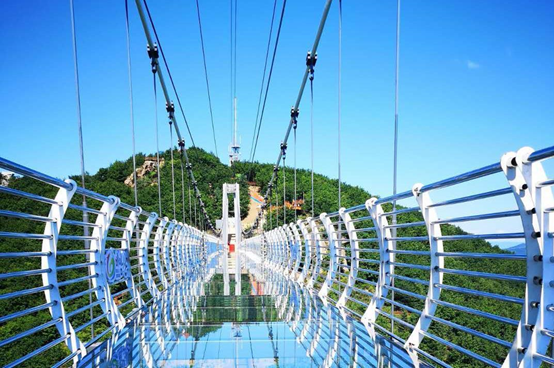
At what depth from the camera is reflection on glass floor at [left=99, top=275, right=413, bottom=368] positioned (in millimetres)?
2242

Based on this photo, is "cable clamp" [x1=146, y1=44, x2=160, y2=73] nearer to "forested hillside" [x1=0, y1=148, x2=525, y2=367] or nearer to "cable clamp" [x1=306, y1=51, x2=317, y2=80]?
"cable clamp" [x1=306, y1=51, x2=317, y2=80]

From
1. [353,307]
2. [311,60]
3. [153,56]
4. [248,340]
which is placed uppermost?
[153,56]

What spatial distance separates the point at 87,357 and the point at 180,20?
21.8 m

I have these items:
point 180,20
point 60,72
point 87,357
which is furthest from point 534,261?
point 180,20

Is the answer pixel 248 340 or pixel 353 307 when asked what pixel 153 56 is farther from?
pixel 353 307

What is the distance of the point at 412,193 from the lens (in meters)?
2.45

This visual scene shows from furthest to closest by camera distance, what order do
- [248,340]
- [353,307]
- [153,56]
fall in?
[353,307], [153,56], [248,340]

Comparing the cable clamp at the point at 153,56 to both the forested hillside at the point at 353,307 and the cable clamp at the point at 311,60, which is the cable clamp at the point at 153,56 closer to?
the cable clamp at the point at 311,60

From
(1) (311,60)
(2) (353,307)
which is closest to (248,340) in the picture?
(1) (311,60)

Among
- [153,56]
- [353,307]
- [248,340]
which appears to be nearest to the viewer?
[248,340]

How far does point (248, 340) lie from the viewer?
2.71 m

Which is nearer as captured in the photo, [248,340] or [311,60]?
[248,340]

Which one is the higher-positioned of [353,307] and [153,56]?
[153,56]

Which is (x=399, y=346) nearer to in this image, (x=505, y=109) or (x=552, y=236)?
(x=552, y=236)
